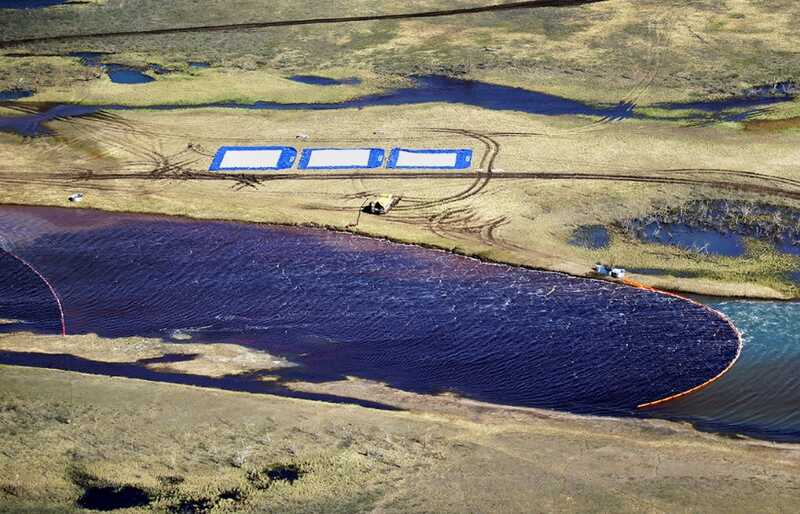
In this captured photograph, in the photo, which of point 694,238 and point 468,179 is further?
point 468,179

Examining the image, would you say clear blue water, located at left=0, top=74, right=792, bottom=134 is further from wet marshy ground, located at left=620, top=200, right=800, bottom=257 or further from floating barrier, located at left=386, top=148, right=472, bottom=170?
wet marshy ground, located at left=620, top=200, right=800, bottom=257

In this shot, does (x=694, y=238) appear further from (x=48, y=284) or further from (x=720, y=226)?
(x=48, y=284)

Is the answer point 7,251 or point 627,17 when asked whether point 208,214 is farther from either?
point 627,17

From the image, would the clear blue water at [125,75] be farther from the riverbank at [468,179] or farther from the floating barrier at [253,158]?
the floating barrier at [253,158]

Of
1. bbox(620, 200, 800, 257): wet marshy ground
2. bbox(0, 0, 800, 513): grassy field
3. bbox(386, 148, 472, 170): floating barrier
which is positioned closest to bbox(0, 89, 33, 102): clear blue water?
bbox(0, 0, 800, 513): grassy field

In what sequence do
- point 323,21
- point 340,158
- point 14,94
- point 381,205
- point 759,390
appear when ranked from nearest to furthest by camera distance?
1. point 759,390
2. point 381,205
3. point 340,158
4. point 14,94
5. point 323,21

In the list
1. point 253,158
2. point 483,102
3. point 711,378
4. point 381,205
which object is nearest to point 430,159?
point 381,205

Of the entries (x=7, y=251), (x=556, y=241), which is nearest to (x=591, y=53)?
(x=556, y=241)
